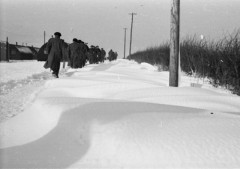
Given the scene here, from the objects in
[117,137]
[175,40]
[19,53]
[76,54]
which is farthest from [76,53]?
[19,53]

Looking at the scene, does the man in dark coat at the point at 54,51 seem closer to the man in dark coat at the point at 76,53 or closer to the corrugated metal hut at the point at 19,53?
the man in dark coat at the point at 76,53

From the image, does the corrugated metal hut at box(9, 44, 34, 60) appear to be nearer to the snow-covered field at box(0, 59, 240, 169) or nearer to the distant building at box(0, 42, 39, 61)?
the distant building at box(0, 42, 39, 61)

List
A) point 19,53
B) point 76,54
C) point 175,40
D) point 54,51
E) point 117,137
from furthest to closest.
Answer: point 19,53
point 76,54
point 54,51
point 175,40
point 117,137

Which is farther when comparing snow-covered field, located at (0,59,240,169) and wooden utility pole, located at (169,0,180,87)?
wooden utility pole, located at (169,0,180,87)

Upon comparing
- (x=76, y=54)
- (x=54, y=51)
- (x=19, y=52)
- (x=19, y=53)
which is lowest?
(x=54, y=51)

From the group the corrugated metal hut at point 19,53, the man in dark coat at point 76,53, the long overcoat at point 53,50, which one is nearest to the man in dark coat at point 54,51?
the long overcoat at point 53,50

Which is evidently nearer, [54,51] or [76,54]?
[54,51]

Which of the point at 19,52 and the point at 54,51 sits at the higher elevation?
the point at 19,52

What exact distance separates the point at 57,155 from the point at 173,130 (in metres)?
1.10

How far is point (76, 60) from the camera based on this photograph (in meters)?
15.9

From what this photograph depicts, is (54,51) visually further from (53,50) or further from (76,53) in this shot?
(76,53)

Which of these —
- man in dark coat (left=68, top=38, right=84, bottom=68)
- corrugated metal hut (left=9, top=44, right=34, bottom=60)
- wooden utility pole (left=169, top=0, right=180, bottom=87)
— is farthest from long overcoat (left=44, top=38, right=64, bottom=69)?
corrugated metal hut (left=9, top=44, right=34, bottom=60)

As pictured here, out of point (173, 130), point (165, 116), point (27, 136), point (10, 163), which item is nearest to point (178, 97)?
point (165, 116)

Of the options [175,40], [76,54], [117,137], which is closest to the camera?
[117,137]
